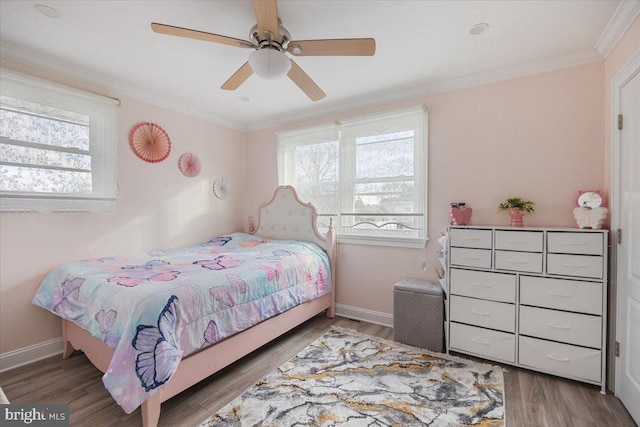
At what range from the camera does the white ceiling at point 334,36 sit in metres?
1.84

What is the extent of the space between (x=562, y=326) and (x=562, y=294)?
8.8 inches

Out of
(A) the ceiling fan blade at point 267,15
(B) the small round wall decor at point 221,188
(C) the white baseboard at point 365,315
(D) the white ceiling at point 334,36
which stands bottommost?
(C) the white baseboard at point 365,315

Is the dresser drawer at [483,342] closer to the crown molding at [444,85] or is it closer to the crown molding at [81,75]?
the crown molding at [444,85]

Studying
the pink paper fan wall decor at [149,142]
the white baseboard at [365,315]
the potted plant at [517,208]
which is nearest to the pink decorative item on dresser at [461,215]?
the potted plant at [517,208]

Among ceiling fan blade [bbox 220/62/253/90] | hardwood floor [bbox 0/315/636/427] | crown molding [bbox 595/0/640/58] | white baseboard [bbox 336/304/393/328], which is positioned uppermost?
crown molding [bbox 595/0/640/58]

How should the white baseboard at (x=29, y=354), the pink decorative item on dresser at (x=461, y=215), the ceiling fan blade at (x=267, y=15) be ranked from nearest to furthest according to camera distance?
1. the ceiling fan blade at (x=267, y=15)
2. the white baseboard at (x=29, y=354)
3. the pink decorative item on dresser at (x=461, y=215)

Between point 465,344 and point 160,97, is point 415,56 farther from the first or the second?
point 160,97

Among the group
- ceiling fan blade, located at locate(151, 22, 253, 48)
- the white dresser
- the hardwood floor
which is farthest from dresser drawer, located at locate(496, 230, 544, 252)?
ceiling fan blade, located at locate(151, 22, 253, 48)

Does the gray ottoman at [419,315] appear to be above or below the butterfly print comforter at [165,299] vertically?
below

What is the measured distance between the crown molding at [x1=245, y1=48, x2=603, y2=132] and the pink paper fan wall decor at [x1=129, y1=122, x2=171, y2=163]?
137cm

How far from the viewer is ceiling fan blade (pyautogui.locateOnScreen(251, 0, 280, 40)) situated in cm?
150

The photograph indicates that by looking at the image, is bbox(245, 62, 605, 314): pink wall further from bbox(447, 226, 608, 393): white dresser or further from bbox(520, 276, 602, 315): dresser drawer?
bbox(520, 276, 602, 315): dresser drawer

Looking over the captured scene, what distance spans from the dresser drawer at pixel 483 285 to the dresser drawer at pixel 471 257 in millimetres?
58

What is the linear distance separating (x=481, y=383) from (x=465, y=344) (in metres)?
0.37
